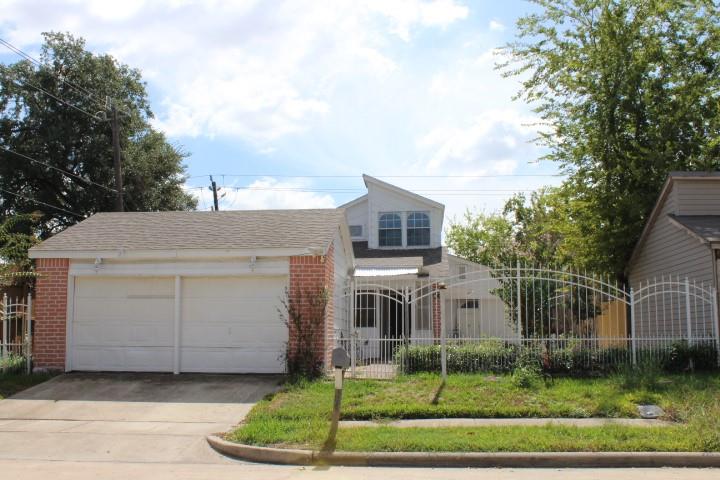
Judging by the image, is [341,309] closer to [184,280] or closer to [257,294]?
[257,294]

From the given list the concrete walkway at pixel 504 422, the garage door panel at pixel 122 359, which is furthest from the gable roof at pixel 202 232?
the concrete walkway at pixel 504 422

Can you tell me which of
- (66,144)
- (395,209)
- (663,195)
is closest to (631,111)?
(663,195)

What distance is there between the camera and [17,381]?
44.7 feet

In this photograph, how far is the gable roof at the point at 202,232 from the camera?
1424cm

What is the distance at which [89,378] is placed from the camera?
14.0m

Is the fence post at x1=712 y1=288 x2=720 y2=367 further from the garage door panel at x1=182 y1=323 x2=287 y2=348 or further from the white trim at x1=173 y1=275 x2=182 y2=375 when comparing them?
the white trim at x1=173 y1=275 x2=182 y2=375

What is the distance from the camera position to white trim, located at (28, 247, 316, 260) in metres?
13.8

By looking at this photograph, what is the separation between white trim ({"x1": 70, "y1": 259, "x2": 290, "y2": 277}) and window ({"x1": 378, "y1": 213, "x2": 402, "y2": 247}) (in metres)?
14.5

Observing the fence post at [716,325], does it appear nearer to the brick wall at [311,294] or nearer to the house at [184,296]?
the house at [184,296]

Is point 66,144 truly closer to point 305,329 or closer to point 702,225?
point 305,329

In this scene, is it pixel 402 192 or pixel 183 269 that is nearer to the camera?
pixel 183 269

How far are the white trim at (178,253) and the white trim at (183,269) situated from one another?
0.66 ft

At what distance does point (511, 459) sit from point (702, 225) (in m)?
9.83

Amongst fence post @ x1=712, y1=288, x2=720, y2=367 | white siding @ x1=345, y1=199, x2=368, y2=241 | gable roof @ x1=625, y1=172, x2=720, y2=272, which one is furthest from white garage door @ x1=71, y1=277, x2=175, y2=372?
white siding @ x1=345, y1=199, x2=368, y2=241
